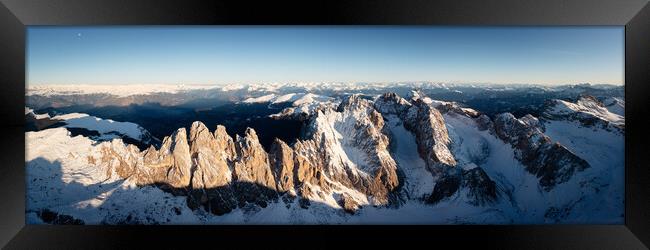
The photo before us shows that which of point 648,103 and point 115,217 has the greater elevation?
point 648,103

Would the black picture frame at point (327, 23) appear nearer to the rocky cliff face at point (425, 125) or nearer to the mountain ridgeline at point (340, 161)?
the mountain ridgeline at point (340, 161)

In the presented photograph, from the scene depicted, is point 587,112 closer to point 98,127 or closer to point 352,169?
point 352,169

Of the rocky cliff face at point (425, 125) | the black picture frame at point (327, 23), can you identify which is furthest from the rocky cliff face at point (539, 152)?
the rocky cliff face at point (425, 125)

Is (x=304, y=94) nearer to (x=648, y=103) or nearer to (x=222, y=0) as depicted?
(x=222, y=0)

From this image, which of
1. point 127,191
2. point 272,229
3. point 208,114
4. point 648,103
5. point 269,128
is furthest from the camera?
point 269,128

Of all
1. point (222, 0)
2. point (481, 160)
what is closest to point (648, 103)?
point (481, 160)

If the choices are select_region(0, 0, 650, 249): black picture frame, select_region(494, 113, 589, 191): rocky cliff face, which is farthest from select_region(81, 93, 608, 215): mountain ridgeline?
select_region(0, 0, 650, 249): black picture frame

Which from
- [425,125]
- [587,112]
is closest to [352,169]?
[425,125]
